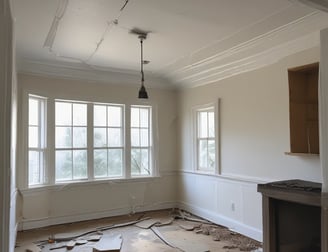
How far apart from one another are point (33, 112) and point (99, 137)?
1207 mm

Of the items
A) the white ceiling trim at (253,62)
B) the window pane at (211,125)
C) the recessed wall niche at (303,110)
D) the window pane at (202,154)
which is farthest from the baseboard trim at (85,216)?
the recessed wall niche at (303,110)

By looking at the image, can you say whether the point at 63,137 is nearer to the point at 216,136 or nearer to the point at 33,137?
the point at 33,137

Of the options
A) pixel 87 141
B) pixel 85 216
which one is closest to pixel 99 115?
pixel 87 141

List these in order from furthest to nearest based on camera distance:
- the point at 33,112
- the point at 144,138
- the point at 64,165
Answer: the point at 144,138
the point at 64,165
the point at 33,112

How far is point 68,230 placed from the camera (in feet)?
15.0

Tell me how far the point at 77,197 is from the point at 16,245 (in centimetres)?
132

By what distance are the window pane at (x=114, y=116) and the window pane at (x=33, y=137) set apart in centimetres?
129

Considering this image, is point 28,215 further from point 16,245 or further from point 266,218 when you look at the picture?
point 266,218

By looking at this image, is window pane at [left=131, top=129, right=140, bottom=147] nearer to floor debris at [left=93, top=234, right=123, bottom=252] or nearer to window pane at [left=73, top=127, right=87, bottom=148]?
window pane at [left=73, top=127, right=87, bottom=148]

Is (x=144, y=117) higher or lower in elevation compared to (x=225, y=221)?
higher

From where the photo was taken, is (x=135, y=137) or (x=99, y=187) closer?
(x=99, y=187)

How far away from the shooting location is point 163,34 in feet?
11.7

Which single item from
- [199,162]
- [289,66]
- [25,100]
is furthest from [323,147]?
[25,100]

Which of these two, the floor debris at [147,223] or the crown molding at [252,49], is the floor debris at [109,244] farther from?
the crown molding at [252,49]
